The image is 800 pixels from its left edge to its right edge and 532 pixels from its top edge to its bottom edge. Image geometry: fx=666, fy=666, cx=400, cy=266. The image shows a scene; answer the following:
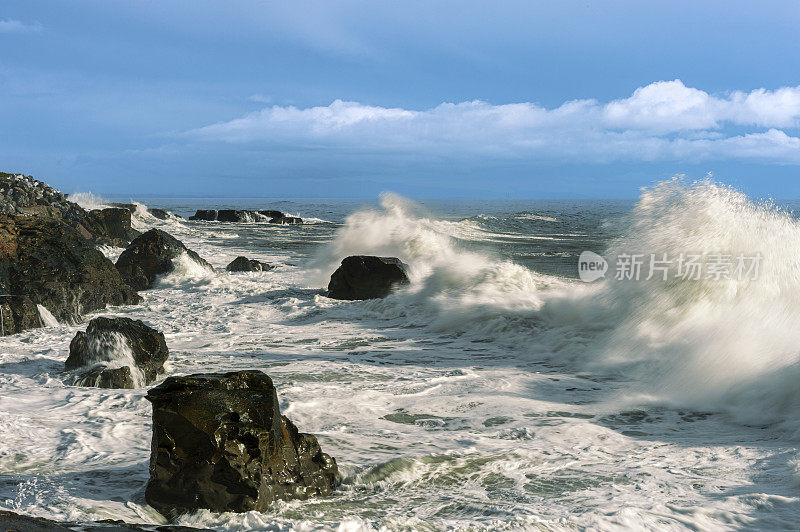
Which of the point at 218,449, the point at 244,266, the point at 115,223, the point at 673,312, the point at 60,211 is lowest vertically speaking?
the point at 218,449

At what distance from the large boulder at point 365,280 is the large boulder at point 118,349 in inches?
194

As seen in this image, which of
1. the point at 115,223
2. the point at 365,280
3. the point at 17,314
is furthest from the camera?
the point at 115,223

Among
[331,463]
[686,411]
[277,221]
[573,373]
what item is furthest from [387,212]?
[277,221]

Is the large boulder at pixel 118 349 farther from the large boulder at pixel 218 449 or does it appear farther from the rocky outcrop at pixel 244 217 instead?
the rocky outcrop at pixel 244 217

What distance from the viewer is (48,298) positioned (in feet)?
29.6

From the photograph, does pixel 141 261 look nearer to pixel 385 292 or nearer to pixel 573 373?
pixel 385 292

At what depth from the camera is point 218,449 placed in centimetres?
339

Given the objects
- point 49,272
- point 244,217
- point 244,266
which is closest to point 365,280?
point 244,266

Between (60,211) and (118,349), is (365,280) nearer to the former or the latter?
(118,349)

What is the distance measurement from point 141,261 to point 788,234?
35.7 feet

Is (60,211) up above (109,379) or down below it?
above

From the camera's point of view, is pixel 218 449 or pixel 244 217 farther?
pixel 244 217

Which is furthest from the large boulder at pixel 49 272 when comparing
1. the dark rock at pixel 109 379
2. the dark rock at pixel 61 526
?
the dark rock at pixel 61 526

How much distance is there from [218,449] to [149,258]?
10221 mm
